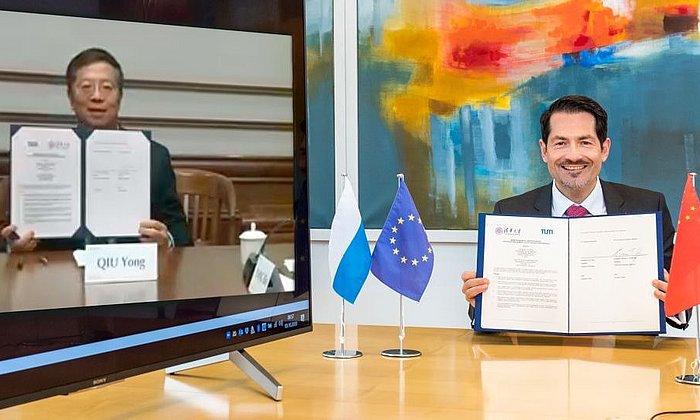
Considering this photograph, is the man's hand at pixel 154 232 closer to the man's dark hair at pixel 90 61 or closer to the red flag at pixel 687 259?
the man's dark hair at pixel 90 61

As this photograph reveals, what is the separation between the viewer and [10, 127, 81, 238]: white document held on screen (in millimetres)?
980

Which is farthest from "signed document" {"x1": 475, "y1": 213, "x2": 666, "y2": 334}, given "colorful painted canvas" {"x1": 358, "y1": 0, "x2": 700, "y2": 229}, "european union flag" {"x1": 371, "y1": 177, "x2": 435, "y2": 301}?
"colorful painted canvas" {"x1": 358, "y1": 0, "x2": 700, "y2": 229}

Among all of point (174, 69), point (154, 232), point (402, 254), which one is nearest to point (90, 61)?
point (174, 69)

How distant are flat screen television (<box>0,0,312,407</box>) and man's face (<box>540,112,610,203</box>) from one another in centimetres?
140

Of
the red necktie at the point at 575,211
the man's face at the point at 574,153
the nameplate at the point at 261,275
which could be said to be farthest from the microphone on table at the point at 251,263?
the man's face at the point at 574,153

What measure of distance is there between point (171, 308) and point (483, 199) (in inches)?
81.8

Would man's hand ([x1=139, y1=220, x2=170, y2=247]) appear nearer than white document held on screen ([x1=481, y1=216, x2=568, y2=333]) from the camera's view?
Yes

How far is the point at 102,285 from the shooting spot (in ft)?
3.56

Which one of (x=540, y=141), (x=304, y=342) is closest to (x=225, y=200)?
(x=304, y=342)

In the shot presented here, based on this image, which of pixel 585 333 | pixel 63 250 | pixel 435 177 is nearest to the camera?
pixel 63 250

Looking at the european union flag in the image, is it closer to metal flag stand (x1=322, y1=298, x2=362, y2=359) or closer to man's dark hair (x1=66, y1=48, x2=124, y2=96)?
metal flag stand (x1=322, y1=298, x2=362, y2=359)

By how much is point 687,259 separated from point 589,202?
1209mm

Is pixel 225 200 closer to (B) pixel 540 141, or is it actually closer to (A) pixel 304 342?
(A) pixel 304 342

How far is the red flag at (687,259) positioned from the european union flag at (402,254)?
0.51m
